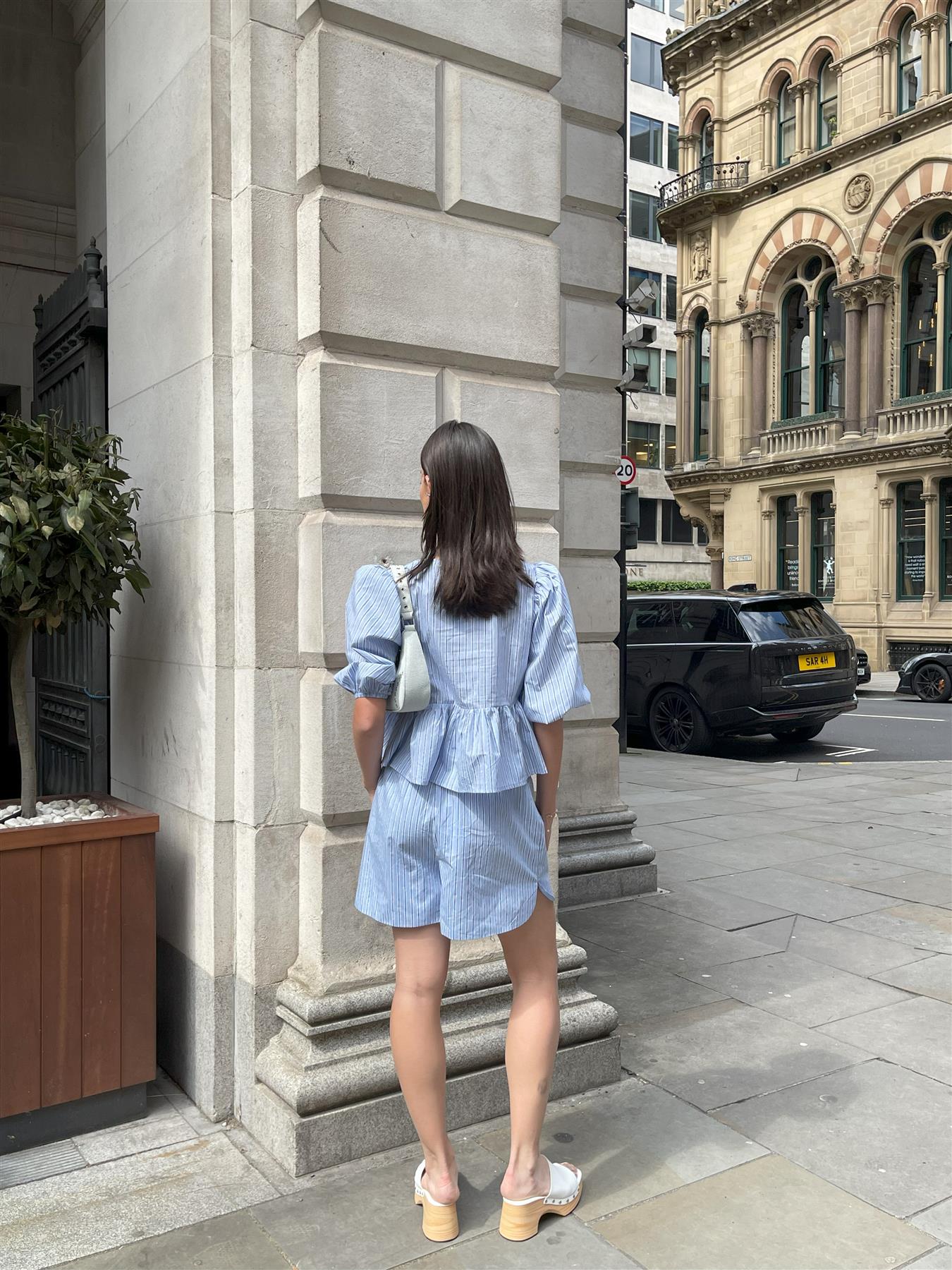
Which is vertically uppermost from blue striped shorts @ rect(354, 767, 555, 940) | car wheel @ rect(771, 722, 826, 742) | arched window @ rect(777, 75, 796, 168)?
arched window @ rect(777, 75, 796, 168)

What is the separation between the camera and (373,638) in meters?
2.60

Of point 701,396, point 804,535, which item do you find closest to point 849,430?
point 804,535

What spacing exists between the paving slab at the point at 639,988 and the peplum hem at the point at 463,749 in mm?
2062

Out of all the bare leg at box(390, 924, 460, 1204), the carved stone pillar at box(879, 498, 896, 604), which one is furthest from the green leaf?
the carved stone pillar at box(879, 498, 896, 604)

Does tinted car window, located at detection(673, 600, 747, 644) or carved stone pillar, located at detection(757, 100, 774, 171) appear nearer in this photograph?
tinted car window, located at detection(673, 600, 747, 644)

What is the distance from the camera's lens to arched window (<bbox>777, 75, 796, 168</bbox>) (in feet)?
107

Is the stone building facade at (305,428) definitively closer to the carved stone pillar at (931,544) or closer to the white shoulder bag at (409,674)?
the white shoulder bag at (409,674)

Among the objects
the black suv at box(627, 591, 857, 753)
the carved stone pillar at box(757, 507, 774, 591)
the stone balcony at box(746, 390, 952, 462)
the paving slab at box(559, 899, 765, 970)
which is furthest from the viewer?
the carved stone pillar at box(757, 507, 774, 591)

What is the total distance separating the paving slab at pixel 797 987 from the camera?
173 inches

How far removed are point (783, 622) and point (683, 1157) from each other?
10.4 meters

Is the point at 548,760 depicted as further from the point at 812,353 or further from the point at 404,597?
the point at 812,353

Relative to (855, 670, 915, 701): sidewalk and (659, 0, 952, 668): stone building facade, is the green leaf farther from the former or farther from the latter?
(659, 0, 952, 668): stone building facade

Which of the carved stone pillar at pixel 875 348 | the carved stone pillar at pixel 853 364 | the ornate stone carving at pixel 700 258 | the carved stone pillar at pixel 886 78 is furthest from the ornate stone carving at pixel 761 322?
the carved stone pillar at pixel 886 78

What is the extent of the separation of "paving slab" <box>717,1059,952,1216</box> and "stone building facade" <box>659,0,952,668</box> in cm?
2652
